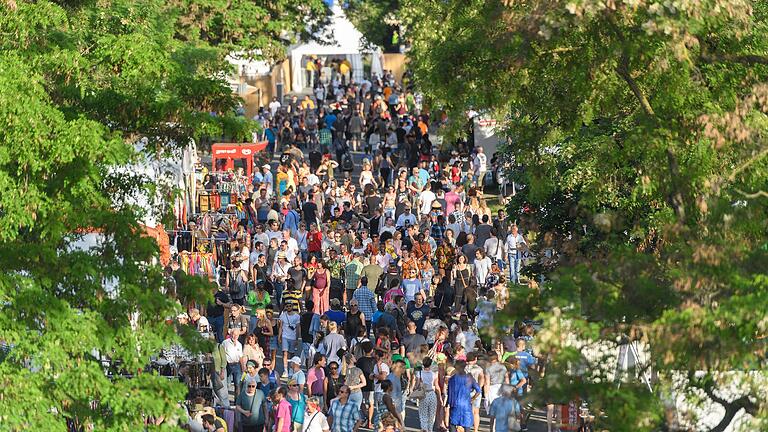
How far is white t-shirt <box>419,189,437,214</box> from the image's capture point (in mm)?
30484

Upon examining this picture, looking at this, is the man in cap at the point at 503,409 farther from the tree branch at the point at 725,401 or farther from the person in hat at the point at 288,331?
the tree branch at the point at 725,401

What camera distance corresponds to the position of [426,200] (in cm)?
3058

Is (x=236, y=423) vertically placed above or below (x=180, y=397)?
below

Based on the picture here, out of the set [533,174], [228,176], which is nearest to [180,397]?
[533,174]

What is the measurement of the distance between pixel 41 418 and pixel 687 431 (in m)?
5.27

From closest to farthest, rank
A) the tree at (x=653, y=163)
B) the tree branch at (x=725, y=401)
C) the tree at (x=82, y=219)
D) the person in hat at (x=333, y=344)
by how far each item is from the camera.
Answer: the tree at (x=653, y=163) < the tree branch at (x=725, y=401) < the tree at (x=82, y=219) < the person in hat at (x=333, y=344)

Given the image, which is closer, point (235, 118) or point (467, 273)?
point (235, 118)

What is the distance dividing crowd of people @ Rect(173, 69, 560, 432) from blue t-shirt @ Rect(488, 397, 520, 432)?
0.02m

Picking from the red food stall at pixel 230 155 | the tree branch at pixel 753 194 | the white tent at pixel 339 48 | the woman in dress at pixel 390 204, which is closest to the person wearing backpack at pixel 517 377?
the tree branch at pixel 753 194

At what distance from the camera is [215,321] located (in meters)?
22.3

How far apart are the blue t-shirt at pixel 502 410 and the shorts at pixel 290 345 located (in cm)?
431

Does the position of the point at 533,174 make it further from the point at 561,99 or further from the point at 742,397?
the point at 742,397

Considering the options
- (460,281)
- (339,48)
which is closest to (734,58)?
(460,281)

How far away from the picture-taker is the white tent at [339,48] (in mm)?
56281
